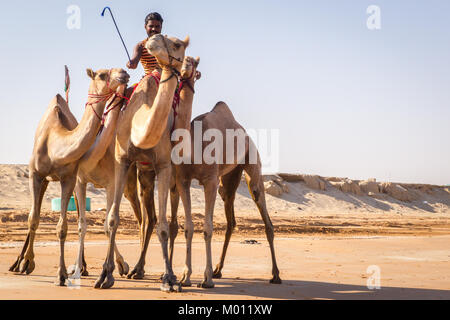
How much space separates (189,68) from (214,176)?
5.63 ft

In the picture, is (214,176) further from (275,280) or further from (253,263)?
(253,263)

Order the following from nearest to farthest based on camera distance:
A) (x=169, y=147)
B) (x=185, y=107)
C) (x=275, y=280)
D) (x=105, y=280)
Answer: (x=105, y=280) < (x=169, y=147) < (x=185, y=107) < (x=275, y=280)

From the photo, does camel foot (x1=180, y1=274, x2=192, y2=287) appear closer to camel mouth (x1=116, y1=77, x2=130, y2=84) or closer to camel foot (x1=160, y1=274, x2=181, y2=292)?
camel foot (x1=160, y1=274, x2=181, y2=292)

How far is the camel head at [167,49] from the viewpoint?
7.36 metres

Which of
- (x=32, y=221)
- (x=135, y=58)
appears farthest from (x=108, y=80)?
(x=32, y=221)

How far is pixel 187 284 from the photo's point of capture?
8.25m

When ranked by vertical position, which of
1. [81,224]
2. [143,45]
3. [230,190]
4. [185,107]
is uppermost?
[143,45]

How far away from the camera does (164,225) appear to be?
779 cm

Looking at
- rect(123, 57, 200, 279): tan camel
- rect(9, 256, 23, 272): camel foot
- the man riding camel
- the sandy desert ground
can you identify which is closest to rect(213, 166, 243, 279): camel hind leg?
the sandy desert ground

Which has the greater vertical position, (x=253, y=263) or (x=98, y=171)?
(x=98, y=171)

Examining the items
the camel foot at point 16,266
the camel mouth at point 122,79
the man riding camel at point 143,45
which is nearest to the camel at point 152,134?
the camel mouth at point 122,79

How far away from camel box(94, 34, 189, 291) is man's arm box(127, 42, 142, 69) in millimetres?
818

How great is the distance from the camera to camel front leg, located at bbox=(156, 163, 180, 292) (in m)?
7.59
